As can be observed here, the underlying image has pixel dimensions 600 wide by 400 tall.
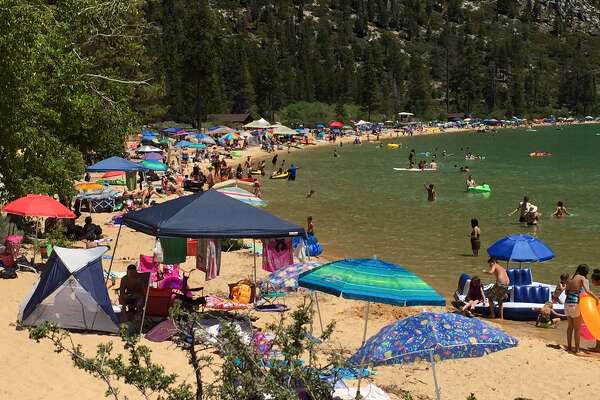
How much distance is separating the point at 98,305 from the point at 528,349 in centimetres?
750

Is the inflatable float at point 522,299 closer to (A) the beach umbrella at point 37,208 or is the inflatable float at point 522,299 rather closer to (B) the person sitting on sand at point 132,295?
(B) the person sitting on sand at point 132,295

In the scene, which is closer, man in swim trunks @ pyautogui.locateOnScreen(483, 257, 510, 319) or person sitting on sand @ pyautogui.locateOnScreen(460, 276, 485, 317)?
man in swim trunks @ pyautogui.locateOnScreen(483, 257, 510, 319)

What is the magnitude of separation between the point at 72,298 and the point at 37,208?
4377 millimetres

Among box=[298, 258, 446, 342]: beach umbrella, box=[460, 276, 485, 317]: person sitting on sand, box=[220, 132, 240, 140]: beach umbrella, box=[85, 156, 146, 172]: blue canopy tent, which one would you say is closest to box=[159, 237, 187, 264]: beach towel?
box=[298, 258, 446, 342]: beach umbrella

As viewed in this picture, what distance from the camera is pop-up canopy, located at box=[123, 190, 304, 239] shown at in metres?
10.3

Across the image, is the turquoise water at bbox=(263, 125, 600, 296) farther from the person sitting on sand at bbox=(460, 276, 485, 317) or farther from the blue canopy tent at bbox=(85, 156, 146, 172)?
the blue canopy tent at bbox=(85, 156, 146, 172)

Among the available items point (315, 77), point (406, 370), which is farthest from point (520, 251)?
point (315, 77)

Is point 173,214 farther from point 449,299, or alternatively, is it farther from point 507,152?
point 507,152

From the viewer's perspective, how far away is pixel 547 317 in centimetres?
1383

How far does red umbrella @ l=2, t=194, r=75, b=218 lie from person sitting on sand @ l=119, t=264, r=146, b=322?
3.64 metres

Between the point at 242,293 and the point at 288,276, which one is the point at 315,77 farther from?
the point at 288,276

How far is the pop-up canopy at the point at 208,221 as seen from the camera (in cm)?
1030

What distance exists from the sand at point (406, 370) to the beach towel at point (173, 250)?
1809 mm

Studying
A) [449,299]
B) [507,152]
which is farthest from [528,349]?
[507,152]
